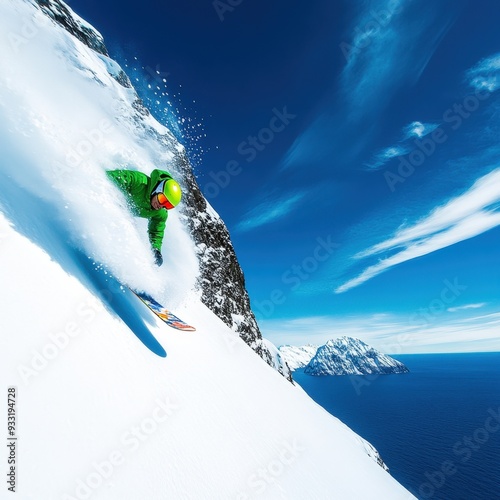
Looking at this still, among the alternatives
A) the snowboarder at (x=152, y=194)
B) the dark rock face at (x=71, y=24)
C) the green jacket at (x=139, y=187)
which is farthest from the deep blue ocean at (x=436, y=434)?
the dark rock face at (x=71, y=24)

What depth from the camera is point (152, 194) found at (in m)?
5.07

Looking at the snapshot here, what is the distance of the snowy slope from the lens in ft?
6.75

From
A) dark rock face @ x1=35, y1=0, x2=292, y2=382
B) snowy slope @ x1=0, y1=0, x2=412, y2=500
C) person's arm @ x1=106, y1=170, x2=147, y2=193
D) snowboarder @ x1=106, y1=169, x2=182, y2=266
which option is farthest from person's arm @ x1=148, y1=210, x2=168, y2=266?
dark rock face @ x1=35, y1=0, x2=292, y2=382

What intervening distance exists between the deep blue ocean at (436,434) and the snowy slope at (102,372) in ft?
217

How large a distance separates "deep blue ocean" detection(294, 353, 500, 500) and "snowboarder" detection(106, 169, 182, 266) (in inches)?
2693

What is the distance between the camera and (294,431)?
548 cm

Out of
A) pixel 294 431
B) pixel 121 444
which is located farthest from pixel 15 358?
pixel 294 431

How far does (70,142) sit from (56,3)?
25571mm

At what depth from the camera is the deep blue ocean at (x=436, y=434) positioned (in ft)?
181

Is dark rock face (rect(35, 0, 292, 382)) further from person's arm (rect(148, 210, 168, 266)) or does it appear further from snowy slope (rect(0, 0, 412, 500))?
snowy slope (rect(0, 0, 412, 500))

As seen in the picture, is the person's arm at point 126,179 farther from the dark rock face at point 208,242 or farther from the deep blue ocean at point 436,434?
the deep blue ocean at point 436,434

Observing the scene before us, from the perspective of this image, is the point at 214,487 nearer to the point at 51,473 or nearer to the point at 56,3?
the point at 51,473

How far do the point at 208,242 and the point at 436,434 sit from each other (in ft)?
309

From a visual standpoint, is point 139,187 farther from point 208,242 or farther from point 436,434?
point 436,434
